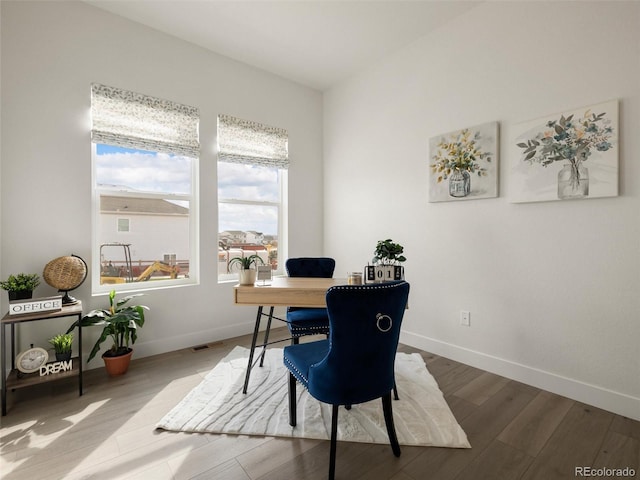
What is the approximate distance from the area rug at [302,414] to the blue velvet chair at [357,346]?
41 cm

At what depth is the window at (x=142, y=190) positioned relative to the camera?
2.74 metres

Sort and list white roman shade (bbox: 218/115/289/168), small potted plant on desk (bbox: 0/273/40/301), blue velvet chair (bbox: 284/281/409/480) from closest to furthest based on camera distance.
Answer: blue velvet chair (bbox: 284/281/409/480) → small potted plant on desk (bbox: 0/273/40/301) → white roman shade (bbox: 218/115/289/168)

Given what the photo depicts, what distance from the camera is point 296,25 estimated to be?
284 cm

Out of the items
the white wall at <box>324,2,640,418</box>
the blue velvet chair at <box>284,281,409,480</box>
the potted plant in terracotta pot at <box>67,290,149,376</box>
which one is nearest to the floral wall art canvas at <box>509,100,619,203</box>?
the white wall at <box>324,2,640,418</box>

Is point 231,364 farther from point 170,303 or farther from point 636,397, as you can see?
point 636,397

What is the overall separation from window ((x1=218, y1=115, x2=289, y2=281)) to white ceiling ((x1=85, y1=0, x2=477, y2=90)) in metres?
0.77

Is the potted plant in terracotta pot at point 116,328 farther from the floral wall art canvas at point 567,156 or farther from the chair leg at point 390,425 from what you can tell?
the floral wall art canvas at point 567,156

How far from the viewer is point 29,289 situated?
7.20 ft

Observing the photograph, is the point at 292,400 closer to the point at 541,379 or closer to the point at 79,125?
the point at 541,379

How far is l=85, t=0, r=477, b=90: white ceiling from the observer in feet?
8.52

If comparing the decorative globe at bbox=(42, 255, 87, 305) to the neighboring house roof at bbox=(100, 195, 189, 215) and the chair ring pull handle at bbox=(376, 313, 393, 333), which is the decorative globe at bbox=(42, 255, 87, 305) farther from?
the chair ring pull handle at bbox=(376, 313, 393, 333)

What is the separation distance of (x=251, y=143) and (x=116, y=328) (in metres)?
2.28

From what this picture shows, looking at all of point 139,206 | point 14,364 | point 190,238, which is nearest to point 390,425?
point 190,238

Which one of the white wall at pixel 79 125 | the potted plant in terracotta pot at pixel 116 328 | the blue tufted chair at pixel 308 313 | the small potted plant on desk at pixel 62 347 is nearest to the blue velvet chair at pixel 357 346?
the blue tufted chair at pixel 308 313
